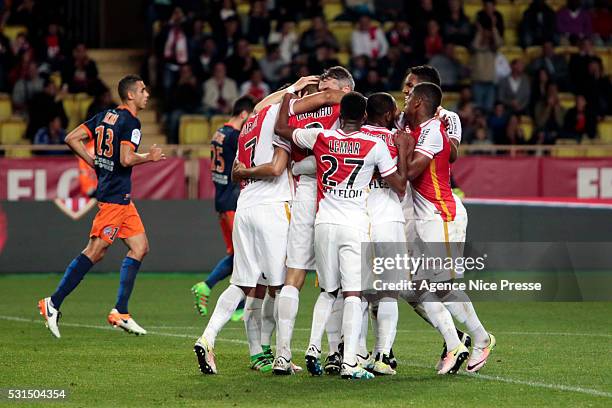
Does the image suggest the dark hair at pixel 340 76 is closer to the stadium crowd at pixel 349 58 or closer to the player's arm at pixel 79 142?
the player's arm at pixel 79 142

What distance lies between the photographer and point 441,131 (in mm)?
9406

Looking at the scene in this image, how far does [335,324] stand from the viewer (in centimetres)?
947

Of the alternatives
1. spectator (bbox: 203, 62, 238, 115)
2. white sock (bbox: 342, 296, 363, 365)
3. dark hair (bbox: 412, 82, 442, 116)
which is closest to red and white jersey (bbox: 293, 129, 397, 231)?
white sock (bbox: 342, 296, 363, 365)

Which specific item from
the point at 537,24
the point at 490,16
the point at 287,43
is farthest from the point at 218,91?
the point at 537,24

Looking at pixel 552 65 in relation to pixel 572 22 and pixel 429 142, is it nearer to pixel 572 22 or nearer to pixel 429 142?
pixel 572 22

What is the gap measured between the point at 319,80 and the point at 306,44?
41.7 ft

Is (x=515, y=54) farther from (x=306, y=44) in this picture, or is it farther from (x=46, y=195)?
(x=46, y=195)

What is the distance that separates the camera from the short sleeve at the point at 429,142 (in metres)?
9.30

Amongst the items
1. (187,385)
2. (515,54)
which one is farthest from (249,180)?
(515,54)

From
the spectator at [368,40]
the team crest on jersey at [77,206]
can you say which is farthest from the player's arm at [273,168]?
the spectator at [368,40]

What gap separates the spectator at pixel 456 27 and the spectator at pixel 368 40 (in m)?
1.35

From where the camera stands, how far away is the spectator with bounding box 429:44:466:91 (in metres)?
22.4

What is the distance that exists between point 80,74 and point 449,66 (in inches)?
256

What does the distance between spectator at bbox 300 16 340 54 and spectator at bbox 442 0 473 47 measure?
230 centimetres
